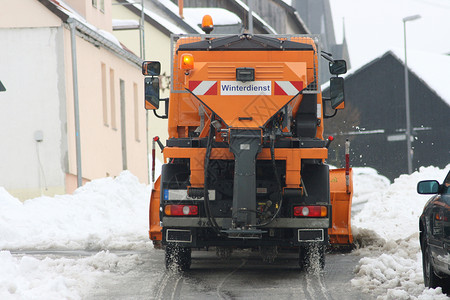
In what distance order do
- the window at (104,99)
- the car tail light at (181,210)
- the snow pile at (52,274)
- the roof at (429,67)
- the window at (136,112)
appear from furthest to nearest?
the roof at (429,67) < the window at (136,112) < the window at (104,99) < the car tail light at (181,210) < the snow pile at (52,274)

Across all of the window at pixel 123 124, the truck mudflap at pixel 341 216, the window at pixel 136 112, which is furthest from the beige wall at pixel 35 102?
the truck mudflap at pixel 341 216

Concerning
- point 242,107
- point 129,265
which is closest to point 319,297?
point 242,107

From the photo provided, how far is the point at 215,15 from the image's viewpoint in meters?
56.3

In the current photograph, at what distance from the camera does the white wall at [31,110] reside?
24125 millimetres

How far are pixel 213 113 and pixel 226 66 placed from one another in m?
0.59

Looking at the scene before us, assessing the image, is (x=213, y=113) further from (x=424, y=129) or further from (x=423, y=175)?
(x=424, y=129)

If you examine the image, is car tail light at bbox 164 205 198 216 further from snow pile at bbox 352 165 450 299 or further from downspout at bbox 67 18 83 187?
downspout at bbox 67 18 83 187

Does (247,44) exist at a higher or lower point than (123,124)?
higher

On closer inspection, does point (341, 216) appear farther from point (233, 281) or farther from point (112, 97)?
point (112, 97)

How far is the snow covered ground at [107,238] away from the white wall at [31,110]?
103 inches

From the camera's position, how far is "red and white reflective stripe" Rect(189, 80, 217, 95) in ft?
32.7

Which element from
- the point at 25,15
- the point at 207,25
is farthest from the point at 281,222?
the point at 25,15

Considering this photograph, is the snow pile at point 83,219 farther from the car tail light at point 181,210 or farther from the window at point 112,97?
the window at point 112,97

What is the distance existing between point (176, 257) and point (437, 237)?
3.91 meters
